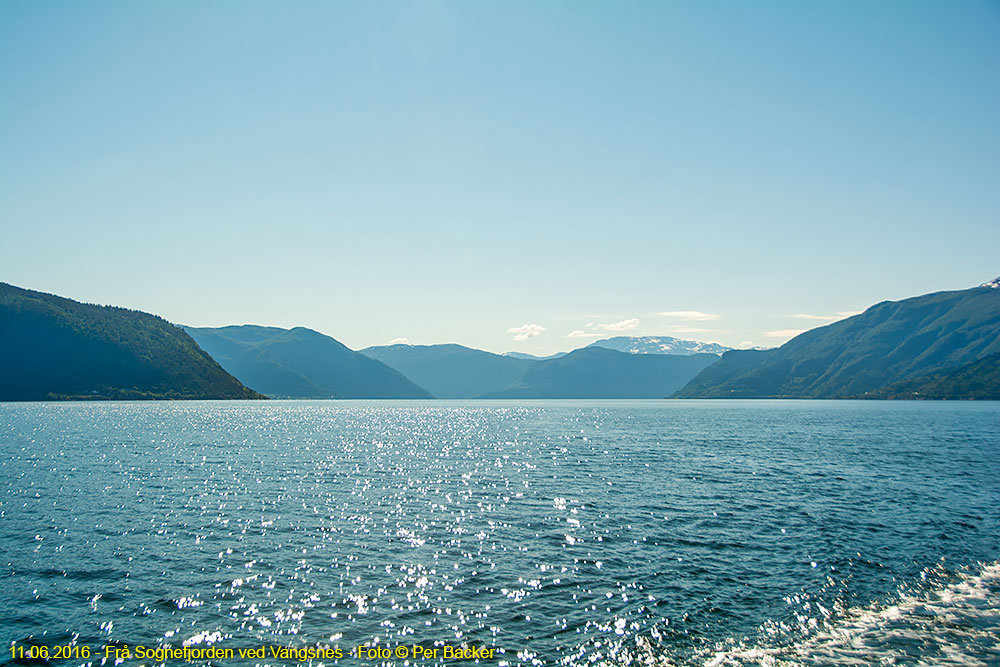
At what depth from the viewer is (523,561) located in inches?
1516

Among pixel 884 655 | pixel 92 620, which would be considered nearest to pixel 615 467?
pixel 884 655

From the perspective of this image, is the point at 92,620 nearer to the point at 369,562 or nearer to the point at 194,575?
the point at 194,575

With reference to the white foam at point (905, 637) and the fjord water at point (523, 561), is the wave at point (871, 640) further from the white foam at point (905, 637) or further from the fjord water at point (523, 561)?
the fjord water at point (523, 561)

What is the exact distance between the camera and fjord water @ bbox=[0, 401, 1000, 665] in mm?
27094

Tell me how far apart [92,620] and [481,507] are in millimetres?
34264

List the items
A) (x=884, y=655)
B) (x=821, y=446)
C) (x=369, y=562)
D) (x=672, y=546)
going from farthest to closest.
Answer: (x=821, y=446), (x=672, y=546), (x=369, y=562), (x=884, y=655)

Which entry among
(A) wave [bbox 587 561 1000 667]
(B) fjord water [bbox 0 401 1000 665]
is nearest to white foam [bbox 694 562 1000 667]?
(A) wave [bbox 587 561 1000 667]

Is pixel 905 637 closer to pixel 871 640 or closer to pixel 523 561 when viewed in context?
pixel 871 640

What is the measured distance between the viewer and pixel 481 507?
5691 cm

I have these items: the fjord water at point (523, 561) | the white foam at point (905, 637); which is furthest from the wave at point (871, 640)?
the fjord water at point (523, 561)

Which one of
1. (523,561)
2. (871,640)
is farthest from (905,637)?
(523,561)

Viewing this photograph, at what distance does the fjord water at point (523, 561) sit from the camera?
88.9 ft

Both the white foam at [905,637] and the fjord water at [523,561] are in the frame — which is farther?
the fjord water at [523,561]

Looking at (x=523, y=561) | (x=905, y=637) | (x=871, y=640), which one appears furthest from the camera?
(x=523, y=561)
